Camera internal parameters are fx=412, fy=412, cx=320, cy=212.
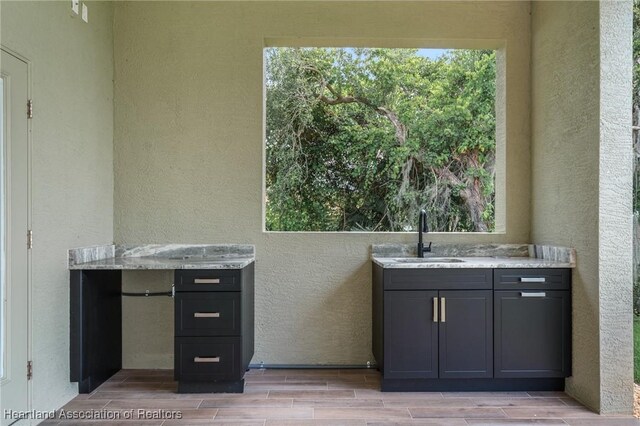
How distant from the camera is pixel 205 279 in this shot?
2.62 m

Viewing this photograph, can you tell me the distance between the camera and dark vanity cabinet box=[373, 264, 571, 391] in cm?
268

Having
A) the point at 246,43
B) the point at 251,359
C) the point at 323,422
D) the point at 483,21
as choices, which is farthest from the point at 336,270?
the point at 483,21

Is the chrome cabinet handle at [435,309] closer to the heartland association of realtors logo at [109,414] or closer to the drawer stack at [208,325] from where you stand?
the drawer stack at [208,325]

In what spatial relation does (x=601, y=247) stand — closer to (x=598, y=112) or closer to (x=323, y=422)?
(x=598, y=112)

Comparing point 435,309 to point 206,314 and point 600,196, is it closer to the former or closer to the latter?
point 600,196

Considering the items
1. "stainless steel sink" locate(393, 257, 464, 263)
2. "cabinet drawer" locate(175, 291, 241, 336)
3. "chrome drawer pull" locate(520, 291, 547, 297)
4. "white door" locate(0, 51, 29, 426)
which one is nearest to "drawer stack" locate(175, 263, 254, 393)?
"cabinet drawer" locate(175, 291, 241, 336)

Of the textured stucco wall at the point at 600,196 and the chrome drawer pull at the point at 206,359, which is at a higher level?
the textured stucco wall at the point at 600,196

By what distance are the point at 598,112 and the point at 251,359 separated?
2.86 m

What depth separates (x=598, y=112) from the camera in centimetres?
244

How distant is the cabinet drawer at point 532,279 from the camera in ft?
8.82

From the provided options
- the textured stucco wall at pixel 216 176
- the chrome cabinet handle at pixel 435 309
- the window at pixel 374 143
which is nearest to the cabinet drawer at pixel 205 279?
the textured stucco wall at pixel 216 176

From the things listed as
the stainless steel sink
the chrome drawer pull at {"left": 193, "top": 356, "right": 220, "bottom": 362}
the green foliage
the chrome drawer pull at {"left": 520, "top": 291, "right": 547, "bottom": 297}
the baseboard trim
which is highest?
the stainless steel sink

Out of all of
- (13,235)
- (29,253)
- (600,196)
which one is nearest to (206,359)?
(29,253)

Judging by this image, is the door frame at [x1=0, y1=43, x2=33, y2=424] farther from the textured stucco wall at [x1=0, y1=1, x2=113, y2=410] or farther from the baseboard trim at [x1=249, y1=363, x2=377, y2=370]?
the baseboard trim at [x1=249, y1=363, x2=377, y2=370]
